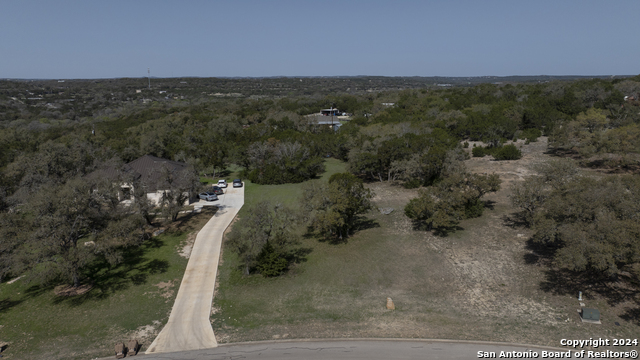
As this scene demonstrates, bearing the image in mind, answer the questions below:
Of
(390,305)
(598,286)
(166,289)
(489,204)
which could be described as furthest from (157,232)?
(598,286)

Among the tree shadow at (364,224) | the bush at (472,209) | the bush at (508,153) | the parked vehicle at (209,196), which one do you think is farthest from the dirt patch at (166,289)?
the bush at (508,153)

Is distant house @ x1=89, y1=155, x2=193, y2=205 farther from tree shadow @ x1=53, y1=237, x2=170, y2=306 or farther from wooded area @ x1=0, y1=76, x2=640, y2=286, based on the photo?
tree shadow @ x1=53, y1=237, x2=170, y2=306

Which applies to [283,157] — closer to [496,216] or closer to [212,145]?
[212,145]

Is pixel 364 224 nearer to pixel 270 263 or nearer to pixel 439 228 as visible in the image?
pixel 439 228

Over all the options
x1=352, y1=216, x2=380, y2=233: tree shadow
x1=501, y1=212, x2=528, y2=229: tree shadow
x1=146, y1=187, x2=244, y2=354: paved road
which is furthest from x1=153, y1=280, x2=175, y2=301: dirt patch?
x1=501, y1=212, x2=528, y2=229: tree shadow

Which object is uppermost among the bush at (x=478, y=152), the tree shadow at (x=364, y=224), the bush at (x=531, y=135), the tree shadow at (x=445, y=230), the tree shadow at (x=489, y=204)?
the bush at (x=531, y=135)

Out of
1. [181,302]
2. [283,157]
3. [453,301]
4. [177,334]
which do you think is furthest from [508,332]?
[283,157]

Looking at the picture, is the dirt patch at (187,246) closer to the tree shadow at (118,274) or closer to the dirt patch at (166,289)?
the tree shadow at (118,274)
